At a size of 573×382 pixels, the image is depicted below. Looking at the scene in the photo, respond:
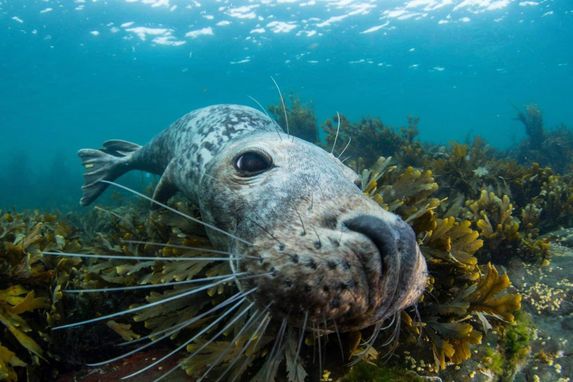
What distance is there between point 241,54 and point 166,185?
3229 cm

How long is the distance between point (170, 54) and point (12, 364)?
3500 centimetres

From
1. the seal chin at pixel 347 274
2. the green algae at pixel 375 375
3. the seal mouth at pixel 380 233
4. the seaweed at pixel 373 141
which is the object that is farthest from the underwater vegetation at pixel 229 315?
the seaweed at pixel 373 141

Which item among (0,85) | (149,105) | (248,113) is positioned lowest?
(149,105)

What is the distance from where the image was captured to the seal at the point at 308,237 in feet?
4.13

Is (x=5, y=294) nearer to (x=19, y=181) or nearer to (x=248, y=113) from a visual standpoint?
(x=248, y=113)

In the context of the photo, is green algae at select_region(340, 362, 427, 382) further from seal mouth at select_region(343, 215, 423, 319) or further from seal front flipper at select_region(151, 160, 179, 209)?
seal front flipper at select_region(151, 160, 179, 209)

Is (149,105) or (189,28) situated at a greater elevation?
(189,28)

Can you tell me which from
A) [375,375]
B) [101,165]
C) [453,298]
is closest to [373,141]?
[101,165]

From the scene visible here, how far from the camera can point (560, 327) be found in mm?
2508

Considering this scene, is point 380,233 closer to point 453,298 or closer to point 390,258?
point 390,258

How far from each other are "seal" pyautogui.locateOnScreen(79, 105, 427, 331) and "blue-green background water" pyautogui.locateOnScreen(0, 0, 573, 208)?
10.9m

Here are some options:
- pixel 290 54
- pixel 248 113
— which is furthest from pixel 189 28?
pixel 248 113

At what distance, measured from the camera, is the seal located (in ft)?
4.13

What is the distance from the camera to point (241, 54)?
112 ft
